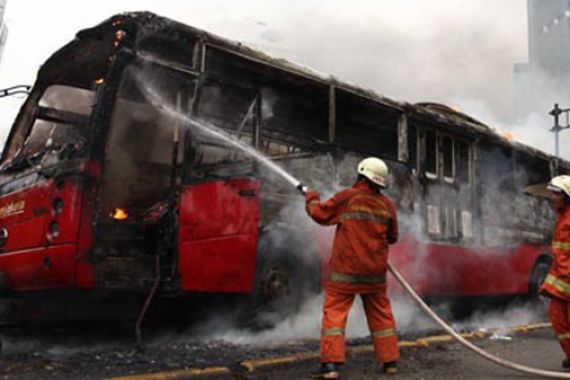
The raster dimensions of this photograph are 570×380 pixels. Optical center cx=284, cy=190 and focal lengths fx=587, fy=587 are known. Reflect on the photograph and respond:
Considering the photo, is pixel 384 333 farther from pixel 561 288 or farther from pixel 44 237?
pixel 44 237

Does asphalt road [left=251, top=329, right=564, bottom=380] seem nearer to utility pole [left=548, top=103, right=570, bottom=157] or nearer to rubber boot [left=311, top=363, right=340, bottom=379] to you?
rubber boot [left=311, top=363, right=340, bottom=379]

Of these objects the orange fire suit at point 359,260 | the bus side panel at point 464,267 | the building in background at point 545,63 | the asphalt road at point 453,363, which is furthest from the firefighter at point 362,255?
the building in background at point 545,63

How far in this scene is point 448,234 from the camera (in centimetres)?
761

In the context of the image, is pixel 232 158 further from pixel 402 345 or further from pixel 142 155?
pixel 402 345

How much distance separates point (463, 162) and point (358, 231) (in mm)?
4452

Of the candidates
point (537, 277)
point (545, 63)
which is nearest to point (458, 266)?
point (537, 277)

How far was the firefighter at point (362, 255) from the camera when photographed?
4152 millimetres

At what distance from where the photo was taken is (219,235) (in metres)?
4.91

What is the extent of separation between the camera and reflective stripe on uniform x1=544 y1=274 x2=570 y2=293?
176 inches

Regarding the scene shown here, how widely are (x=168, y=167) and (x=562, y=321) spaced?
3338 millimetres

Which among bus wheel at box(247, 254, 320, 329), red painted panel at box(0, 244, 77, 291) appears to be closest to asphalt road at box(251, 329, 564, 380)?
bus wheel at box(247, 254, 320, 329)

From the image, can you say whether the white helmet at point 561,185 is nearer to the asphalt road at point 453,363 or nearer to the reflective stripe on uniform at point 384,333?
the asphalt road at point 453,363

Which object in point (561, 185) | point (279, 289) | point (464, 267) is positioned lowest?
point (279, 289)

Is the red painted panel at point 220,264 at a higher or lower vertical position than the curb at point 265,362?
higher
